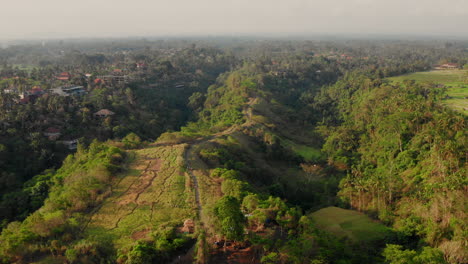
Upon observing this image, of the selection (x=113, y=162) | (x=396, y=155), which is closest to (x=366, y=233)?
(x=396, y=155)

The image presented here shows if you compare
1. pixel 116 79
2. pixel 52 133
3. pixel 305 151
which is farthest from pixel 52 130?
pixel 305 151

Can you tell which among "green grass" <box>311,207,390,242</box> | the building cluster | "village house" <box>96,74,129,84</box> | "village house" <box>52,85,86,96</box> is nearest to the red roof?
"village house" <box>52,85,86,96</box>

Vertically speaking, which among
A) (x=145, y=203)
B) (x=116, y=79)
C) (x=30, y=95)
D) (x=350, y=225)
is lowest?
(x=350, y=225)

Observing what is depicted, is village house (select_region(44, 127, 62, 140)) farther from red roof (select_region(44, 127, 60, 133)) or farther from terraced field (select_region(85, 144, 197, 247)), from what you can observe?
terraced field (select_region(85, 144, 197, 247))

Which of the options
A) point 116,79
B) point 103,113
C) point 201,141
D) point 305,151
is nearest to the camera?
point 201,141

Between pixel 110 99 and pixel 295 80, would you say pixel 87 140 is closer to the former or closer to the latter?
pixel 110 99

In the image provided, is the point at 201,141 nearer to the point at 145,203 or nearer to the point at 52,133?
the point at 145,203

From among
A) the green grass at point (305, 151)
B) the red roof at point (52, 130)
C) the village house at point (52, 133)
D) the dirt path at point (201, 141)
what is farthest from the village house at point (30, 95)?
the green grass at point (305, 151)

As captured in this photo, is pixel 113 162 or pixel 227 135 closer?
pixel 113 162
